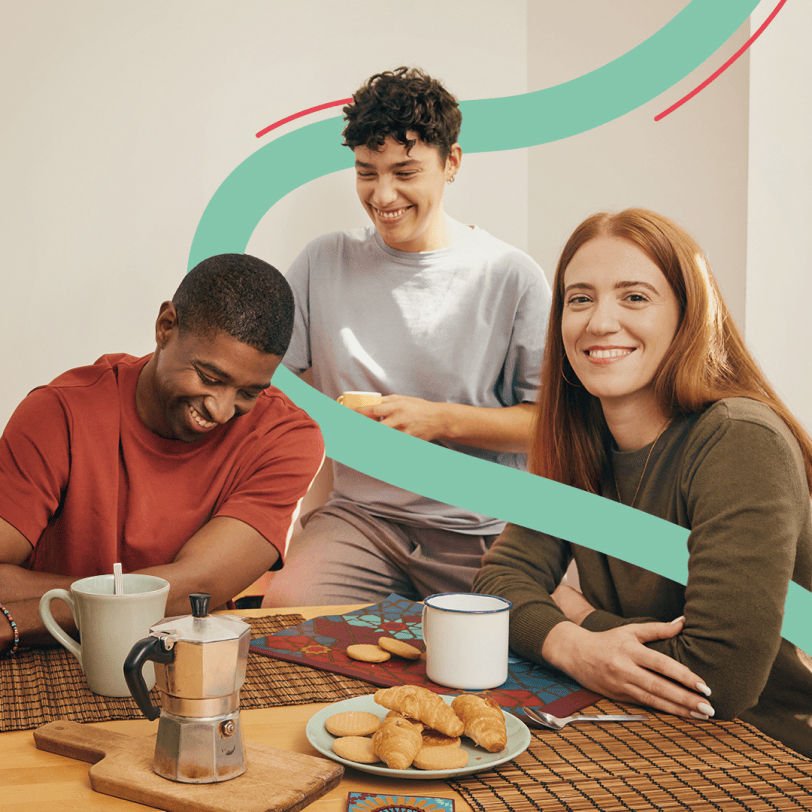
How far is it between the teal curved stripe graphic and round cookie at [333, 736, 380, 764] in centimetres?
80

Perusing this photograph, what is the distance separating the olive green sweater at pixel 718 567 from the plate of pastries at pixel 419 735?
0.26m

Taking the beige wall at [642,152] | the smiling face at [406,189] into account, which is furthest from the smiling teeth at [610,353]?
the smiling face at [406,189]

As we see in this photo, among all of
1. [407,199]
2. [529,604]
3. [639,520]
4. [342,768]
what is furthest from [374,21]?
[342,768]

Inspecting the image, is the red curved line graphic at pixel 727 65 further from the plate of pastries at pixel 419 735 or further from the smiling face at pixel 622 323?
the plate of pastries at pixel 419 735

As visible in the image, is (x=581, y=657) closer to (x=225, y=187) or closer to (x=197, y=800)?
(x=197, y=800)

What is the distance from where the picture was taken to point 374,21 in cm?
194

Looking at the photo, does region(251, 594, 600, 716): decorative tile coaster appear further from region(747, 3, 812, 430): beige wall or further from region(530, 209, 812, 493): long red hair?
region(747, 3, 812, 430): beige wall

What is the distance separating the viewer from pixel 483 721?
73 cm

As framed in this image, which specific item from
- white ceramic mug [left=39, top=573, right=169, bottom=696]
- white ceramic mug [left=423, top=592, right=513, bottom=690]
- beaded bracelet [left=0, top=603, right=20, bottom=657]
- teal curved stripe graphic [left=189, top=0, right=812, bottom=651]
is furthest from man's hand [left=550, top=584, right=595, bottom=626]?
beaded bracelet [left=0, top=603, right=20, bottom=657]

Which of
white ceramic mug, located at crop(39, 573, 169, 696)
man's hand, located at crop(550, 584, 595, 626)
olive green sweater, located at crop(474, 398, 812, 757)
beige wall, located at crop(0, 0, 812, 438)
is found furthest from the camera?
beige wall, located at crop(0, 0, 812, 438)

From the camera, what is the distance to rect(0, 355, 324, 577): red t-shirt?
130cm

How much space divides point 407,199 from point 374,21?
44 cm

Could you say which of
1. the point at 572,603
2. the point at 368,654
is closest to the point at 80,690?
the point at 368,654

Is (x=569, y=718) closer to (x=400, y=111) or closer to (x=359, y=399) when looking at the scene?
(x=359, y=399)
